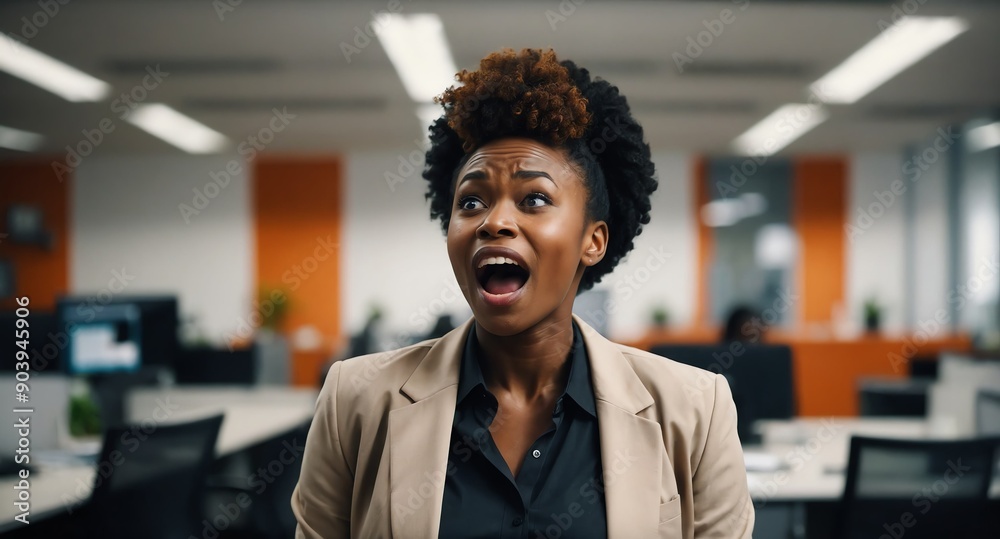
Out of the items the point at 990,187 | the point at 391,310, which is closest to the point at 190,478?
the point at 391,310

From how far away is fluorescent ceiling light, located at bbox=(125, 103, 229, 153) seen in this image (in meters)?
7.16

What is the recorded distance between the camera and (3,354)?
3533 mm

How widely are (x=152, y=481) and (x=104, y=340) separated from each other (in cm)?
174

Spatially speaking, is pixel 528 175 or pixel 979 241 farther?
pixel 979 241

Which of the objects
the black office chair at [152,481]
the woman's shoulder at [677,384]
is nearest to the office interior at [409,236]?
the black office chair at [152,481]

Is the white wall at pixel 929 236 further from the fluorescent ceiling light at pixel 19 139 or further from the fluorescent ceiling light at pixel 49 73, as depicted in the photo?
the fluorescent ceiling light at pixel 19 139

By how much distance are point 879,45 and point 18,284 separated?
31.6 ft

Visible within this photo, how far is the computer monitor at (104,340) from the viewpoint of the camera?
3.57 meters
